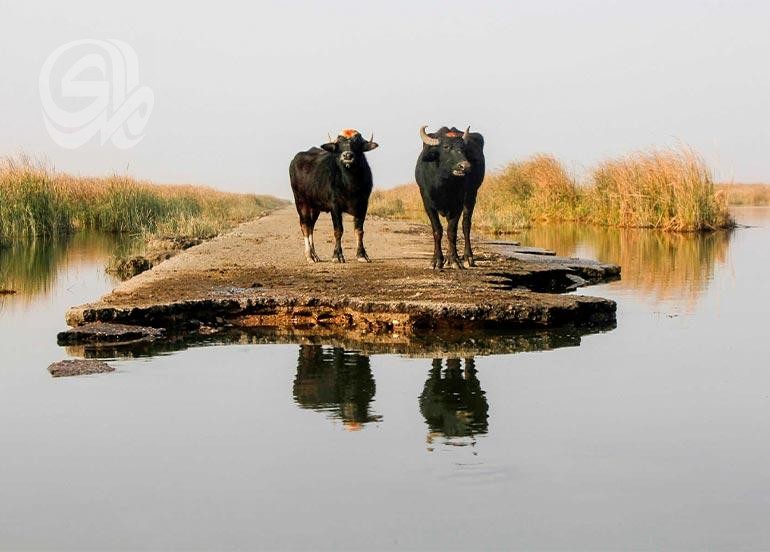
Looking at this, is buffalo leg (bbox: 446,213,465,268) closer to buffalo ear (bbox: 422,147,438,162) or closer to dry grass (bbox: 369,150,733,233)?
buffalo ear (bbox: 422,147,438,162)

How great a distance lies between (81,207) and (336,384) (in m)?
19.0

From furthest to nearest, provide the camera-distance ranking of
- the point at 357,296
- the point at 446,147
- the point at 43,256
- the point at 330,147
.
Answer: the point at 43,256
the point at 330,147
the point at 446,147
the point at 357,296

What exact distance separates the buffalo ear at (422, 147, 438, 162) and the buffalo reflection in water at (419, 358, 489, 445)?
427 cm

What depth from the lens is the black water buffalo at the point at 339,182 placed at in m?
11.6

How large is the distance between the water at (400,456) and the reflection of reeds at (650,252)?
3991mm

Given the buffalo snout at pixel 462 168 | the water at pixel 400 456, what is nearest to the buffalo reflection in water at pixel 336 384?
the water at pixel 400 456

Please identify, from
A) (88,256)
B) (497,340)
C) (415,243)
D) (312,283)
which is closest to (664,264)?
(415,243)

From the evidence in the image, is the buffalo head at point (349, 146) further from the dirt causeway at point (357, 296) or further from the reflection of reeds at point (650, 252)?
the reflection of reeds at point (650, 252)

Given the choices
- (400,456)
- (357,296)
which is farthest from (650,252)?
(400,456)

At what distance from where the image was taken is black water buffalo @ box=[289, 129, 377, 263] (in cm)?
1162

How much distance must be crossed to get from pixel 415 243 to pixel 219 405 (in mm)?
10012

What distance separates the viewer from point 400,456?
4.39 m

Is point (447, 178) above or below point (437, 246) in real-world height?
above

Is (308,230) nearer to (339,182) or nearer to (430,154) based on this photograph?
(339,182)
